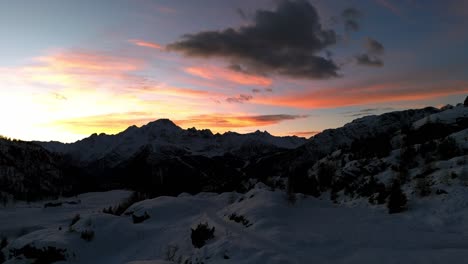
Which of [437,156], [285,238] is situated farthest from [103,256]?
[437,156]

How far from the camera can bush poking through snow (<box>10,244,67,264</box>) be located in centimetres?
2162

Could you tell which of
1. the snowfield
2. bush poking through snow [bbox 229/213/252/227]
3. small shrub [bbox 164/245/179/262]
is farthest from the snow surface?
small shrub [bbox 164/245/179/262]

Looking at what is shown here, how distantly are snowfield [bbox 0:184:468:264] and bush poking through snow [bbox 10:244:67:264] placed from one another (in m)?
0.30

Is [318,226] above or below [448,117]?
below

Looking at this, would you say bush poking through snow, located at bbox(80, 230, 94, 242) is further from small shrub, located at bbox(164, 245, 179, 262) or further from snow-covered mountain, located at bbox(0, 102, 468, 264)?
small shrub, located at bbox(164, 245, 179, 262)

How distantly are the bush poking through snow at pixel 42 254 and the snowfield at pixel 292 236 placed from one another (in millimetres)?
297

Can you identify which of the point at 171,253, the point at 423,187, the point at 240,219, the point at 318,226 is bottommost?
the point at 171,253

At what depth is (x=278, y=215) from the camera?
2392cm

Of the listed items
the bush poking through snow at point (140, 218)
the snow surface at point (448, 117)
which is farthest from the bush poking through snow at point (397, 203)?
the snow surface at point (448, 117)

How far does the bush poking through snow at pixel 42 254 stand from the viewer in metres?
21.6

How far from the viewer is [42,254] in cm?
2178

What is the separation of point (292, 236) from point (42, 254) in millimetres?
14241

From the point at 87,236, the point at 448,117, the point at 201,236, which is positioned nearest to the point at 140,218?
the point at 87,236

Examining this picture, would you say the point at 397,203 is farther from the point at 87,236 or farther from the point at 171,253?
the point at 87,236
